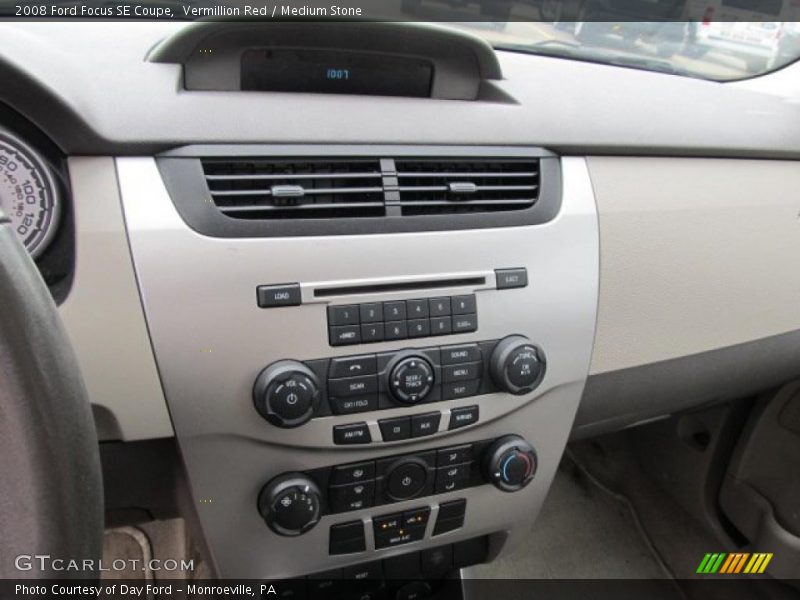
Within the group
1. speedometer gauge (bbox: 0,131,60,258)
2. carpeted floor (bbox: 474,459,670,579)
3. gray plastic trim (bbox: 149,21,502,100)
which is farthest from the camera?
carpeted floor (bbox: 474,459,670,579)

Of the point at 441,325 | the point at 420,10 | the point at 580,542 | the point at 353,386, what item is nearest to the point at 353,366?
the point at 353,386

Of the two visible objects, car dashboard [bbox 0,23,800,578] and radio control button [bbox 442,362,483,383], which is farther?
radio control button [bbox 442,362,483,383]

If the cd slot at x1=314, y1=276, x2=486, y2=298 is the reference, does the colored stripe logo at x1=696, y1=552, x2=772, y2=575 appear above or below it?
below

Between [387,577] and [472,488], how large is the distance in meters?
0.26

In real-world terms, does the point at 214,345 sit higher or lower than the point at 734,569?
higher

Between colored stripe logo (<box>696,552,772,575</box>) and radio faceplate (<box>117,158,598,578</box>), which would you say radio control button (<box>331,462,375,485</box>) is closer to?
radio faceplate (<box>117,158,598,578</box>)

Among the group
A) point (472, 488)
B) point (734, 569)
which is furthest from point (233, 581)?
point (734, 569)

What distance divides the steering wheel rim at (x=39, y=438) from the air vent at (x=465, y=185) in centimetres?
51

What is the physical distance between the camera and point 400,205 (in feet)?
3.04

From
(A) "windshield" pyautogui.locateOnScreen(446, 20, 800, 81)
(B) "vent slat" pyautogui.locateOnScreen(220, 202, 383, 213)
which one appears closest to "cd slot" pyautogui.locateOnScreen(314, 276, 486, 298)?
(B) "vent slat" pyautogui.locateOnScreen(220, 202, 383, 213)

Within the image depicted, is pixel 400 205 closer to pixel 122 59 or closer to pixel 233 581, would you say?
pixel 122 59

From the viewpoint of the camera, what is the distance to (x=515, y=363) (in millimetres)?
966

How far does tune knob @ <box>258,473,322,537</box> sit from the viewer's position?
3.06 feet

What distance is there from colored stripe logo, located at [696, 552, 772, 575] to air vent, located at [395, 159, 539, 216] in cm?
117
